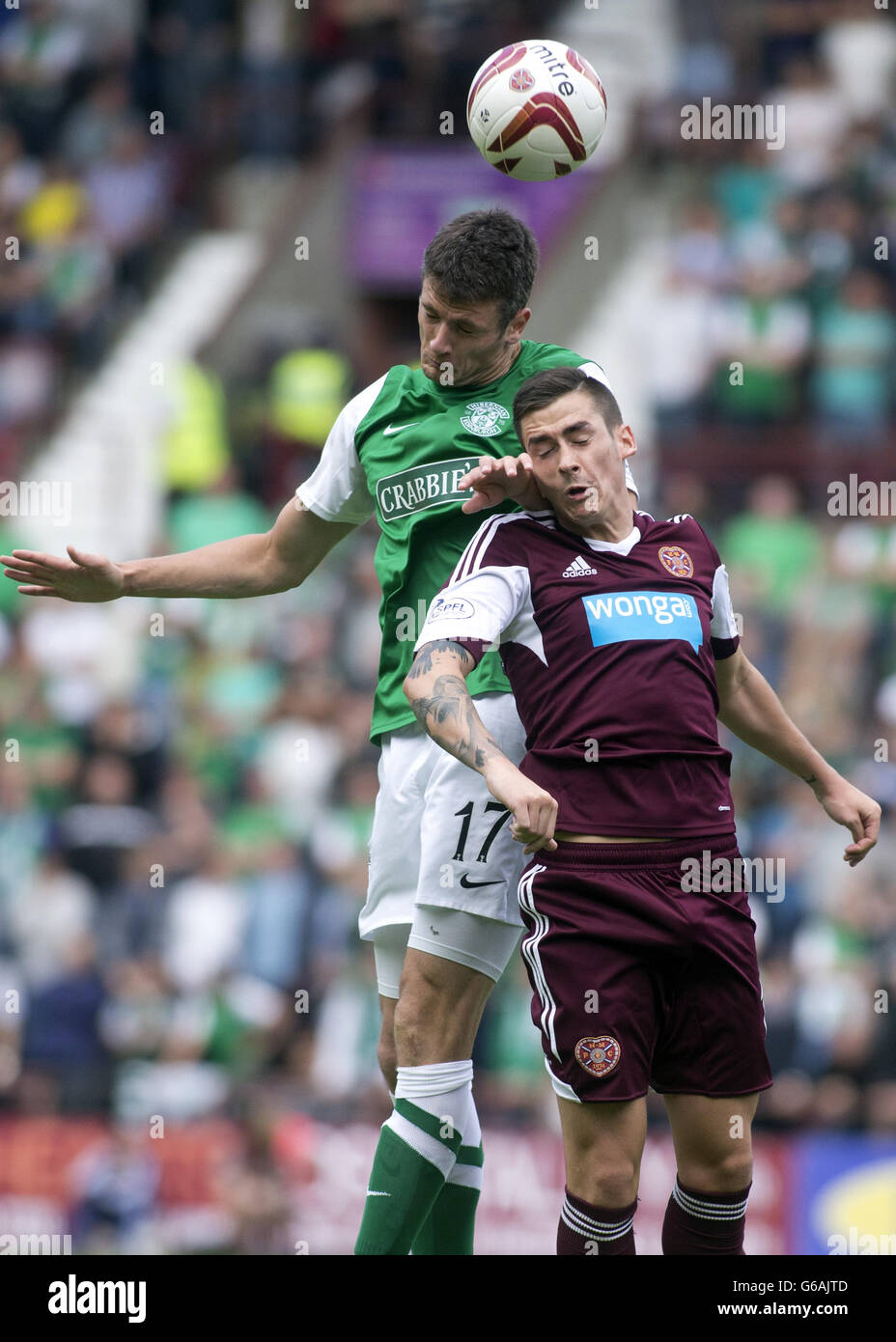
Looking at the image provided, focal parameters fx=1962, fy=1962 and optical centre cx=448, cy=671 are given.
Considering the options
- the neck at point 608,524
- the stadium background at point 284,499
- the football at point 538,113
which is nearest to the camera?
the neck at point 608,524

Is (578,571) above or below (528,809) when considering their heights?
above

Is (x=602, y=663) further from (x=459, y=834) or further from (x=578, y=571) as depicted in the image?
(x=459, y=834)

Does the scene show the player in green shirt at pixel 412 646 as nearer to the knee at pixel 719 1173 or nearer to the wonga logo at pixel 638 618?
the wonga logo at pixel 638 618

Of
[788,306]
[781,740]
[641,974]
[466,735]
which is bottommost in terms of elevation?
[641,974]

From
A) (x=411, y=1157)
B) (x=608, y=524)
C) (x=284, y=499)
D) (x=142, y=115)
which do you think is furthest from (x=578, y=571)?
(x=142, y=115)

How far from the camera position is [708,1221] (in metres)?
4.94

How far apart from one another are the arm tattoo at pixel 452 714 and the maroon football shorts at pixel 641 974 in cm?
42

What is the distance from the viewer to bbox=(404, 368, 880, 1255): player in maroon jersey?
4734 mm

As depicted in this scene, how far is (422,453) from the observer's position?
536 centimetres

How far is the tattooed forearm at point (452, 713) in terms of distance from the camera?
180 inches

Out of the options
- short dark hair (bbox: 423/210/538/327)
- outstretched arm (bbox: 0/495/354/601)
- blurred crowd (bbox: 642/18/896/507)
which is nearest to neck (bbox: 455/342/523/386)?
short dark hair (bbox: 423/210/538/327)

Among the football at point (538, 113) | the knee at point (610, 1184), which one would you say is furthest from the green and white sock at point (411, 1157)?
the football at point (538, 113)

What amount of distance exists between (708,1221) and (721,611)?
157 cm

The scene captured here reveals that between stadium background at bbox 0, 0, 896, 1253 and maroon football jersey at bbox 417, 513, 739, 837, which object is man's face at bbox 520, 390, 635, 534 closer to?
maroon football jersey at bbox 417, 513, 739, 837
